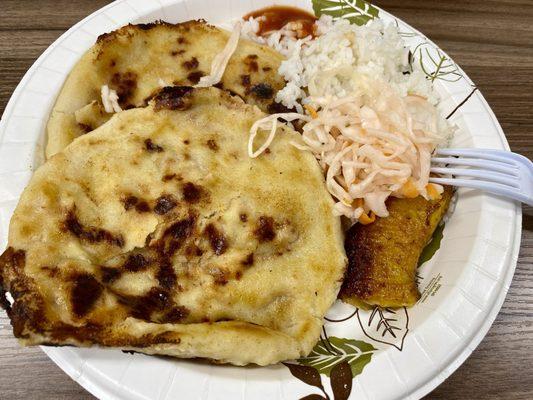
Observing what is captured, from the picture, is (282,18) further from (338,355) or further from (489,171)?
(338,355)

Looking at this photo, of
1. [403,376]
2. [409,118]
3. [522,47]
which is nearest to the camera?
[403,376]

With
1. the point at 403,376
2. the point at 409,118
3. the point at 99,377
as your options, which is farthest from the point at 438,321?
the point at 99,377

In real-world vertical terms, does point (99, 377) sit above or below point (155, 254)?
below

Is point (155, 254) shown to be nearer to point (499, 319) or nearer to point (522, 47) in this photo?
point (499, 319)

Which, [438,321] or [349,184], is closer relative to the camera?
[438,321]

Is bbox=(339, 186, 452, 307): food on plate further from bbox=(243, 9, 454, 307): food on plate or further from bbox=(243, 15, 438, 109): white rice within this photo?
bbox=(243, 15, 438, 109): white rice

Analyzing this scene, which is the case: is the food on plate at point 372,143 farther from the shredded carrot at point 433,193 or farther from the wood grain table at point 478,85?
the wood grain table at point 478,85

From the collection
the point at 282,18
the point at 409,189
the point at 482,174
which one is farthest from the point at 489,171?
the point at 282,18

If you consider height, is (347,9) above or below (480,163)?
above
